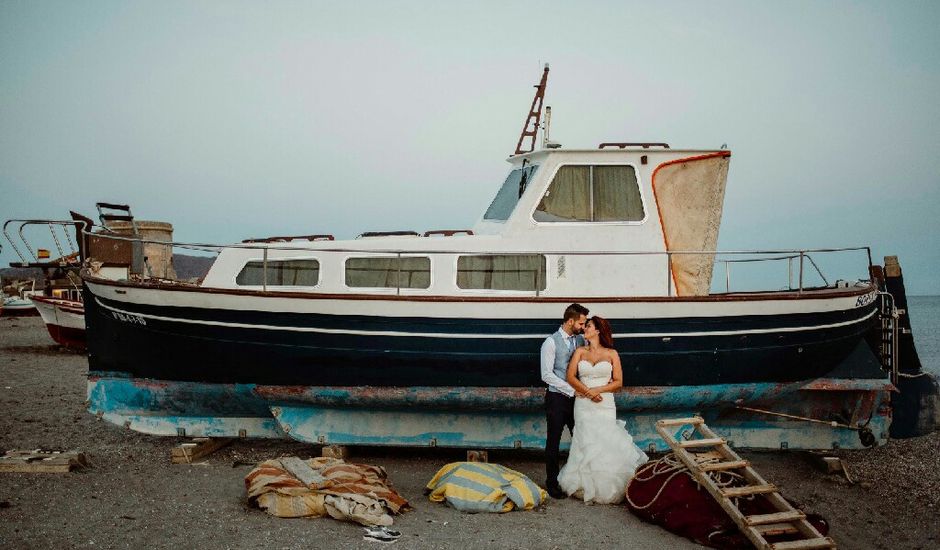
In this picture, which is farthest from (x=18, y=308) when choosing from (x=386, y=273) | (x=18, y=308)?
(x=386, y=273)

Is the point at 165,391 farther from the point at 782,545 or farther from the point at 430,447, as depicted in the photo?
the point at 782,545

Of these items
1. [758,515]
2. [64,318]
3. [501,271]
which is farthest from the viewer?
[64,318]

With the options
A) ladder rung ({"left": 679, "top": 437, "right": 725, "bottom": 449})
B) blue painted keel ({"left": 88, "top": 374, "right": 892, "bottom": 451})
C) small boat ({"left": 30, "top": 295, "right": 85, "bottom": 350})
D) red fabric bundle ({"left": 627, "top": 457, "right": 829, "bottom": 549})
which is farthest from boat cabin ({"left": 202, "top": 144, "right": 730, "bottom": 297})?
small boat ({"left": 30, "top": 295, "right": 85, "bottom": 350})

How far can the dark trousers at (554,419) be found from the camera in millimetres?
6469

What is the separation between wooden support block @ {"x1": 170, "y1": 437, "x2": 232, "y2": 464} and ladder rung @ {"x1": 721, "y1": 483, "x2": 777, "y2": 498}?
518 centimetres

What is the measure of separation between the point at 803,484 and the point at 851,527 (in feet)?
4.13

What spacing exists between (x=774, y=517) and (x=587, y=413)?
165cm

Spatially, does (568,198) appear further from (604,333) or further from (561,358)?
(561,358)

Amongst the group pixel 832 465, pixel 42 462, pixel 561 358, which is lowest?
pixel 832 465

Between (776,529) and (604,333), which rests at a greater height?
(604,333)

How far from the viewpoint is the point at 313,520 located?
5.80 meters

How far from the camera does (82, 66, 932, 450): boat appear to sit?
745 centimetres

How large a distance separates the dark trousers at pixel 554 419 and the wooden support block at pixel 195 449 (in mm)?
3718

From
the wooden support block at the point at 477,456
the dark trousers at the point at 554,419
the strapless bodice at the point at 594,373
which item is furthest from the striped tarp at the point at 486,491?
the wooden support block at the point at 477,456
